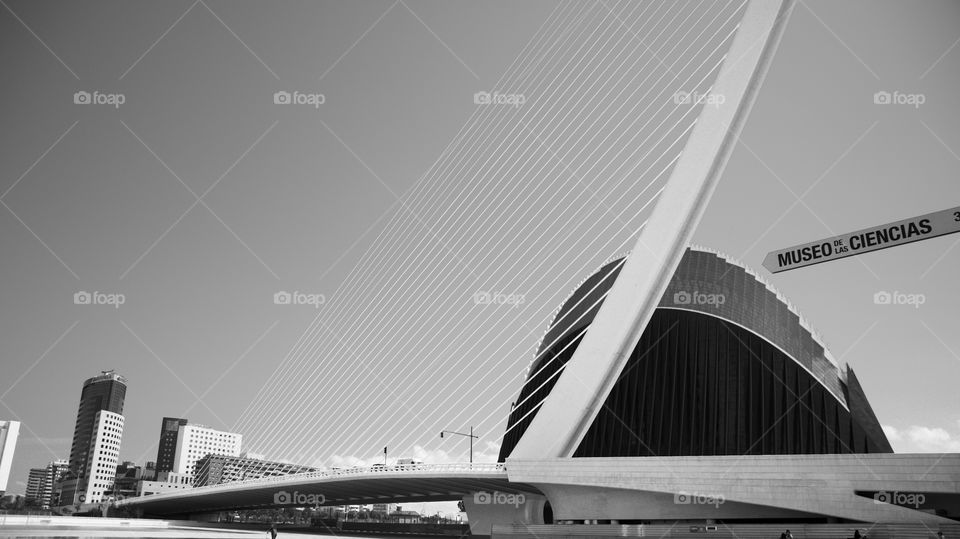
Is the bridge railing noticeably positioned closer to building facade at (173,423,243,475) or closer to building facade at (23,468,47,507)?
building facade at (173,423,243,475)

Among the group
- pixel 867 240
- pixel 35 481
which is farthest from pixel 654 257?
pixel 35 481

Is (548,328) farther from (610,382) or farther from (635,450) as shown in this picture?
(610,382)

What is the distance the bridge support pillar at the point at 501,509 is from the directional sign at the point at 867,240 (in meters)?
18.2

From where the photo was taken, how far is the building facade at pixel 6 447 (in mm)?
56688

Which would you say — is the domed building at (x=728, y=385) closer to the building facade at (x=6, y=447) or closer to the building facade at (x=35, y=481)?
the building facade at (x=6, y=447)

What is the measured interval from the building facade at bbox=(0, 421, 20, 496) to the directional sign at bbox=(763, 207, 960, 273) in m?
61.9

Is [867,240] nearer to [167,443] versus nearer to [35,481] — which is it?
[167,443]

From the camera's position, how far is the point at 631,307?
24469mm

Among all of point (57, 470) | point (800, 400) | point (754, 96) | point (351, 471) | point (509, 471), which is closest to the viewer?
point (754, 96)

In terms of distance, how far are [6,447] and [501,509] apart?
159ft

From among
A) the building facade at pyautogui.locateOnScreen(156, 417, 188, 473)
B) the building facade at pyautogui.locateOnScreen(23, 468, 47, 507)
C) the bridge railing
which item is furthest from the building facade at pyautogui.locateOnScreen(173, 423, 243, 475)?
the bridge railing

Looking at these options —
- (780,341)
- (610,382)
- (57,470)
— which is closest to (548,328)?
(780,341)

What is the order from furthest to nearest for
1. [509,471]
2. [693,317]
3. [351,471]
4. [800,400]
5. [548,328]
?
[548,328], [693,317], [800,400], [351,471], [509,471]

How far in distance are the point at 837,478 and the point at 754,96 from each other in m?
12.3
